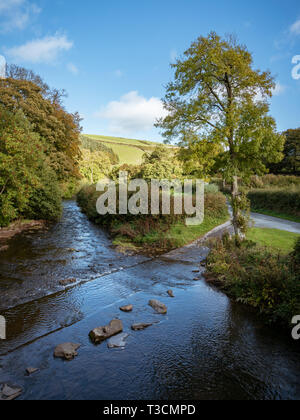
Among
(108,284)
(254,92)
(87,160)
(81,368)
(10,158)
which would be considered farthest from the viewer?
(87,160)

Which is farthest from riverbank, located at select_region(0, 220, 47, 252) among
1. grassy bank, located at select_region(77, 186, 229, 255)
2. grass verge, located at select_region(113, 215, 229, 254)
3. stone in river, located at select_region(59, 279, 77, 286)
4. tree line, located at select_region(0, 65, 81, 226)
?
grass verge, located at select_region(113, 215, 229, 254)

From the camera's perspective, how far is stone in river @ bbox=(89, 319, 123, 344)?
470 centimetres

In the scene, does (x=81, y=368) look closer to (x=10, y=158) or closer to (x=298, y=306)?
(x=298, y=306)

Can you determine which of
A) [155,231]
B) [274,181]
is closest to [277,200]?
[274,181]

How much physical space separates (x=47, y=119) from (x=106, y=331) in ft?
71.8

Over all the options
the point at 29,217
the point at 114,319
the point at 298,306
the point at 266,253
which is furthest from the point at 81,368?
the point at 29,217

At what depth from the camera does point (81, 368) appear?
392 centimetres

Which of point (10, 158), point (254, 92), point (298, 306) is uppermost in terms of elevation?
point (254, 92)

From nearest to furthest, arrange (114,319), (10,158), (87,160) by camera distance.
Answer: (114,319)
(10,158)
(87,160)

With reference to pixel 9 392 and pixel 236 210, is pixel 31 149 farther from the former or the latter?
pixel 9 392

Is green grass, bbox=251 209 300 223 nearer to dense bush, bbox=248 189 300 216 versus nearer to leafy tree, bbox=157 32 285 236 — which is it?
dense bush, bbox=248 189 300 216

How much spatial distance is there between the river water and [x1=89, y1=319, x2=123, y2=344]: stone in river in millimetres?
155

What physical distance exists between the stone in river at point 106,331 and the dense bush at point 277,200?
18170mm
